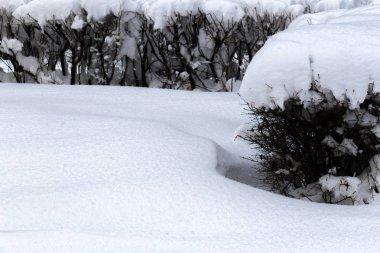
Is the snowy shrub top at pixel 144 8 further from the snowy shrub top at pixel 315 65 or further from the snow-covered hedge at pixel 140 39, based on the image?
the snowy shrub top at pixel 315 65

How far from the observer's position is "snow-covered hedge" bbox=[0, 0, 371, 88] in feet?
23.1

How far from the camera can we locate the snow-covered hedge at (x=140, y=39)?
7.05 m

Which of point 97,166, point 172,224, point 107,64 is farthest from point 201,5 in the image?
point 172,224

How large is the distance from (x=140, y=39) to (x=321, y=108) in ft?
13.8

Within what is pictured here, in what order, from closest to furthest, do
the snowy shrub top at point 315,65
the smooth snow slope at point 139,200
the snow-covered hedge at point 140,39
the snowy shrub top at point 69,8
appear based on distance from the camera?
the smooth snow slope at point 139,200, the snowy shrub top at point 315,65, the snowy shrub top at point 69,8, the snow-covered hedge at point 140,39

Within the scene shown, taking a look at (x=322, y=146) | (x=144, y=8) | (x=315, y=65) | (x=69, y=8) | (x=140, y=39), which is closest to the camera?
(x=315, y=65)

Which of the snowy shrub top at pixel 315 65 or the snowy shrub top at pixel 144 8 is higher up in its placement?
the snowy shrub top at pixel 144 8

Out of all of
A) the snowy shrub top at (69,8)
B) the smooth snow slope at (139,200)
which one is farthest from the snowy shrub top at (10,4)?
the smooth snow slope at (139,200)

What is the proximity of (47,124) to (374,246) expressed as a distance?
272 cm

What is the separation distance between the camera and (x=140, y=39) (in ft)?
24.3

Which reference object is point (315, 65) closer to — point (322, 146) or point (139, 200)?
point (322, 146)

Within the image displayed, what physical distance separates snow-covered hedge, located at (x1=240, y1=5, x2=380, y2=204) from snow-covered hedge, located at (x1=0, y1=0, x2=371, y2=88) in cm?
331

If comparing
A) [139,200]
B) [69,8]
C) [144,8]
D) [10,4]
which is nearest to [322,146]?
[139,200]

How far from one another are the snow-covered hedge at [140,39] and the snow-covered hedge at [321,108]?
331 centimetres
